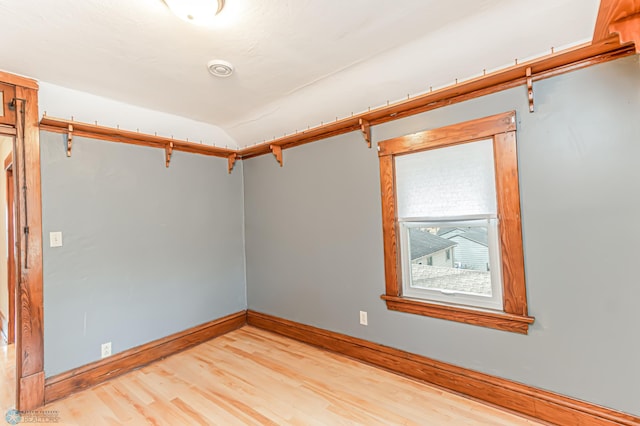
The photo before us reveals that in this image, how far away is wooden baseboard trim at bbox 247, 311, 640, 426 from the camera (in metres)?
1.73

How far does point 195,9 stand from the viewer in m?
1.49

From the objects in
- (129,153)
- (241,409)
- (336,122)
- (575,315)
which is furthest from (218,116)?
(575,315)

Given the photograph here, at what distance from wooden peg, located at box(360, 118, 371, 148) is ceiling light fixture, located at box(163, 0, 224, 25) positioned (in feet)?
4.56

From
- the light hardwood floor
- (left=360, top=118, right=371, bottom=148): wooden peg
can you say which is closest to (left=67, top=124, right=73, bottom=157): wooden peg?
the light hardwood floor

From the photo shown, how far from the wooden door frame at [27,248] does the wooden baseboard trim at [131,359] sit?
0.12 meters

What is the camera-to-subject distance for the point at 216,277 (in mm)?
3490

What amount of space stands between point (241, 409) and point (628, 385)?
233 centimetres

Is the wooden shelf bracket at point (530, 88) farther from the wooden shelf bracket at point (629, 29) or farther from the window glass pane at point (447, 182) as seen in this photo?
the wooden shelf bracket at point (629, 29)

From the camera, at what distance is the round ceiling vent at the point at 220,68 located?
207cm

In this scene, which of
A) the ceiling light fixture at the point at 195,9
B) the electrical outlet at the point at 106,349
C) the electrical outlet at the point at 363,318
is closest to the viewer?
the ceiling light fixture at the point at 195,9

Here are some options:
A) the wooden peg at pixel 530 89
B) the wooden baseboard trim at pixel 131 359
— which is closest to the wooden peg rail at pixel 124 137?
the wooden baseboard trim at pixel 131 359

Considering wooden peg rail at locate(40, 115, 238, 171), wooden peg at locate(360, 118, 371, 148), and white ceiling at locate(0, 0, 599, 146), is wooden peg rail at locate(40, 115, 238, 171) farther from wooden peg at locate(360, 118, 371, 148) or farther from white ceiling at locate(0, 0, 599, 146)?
wooden peg at locate(360, 118, 371, 148)

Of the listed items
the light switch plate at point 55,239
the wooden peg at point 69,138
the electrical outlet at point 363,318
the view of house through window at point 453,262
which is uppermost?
the wooden peg at point 69,138

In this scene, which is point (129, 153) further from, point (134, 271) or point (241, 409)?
point (241, 409)
